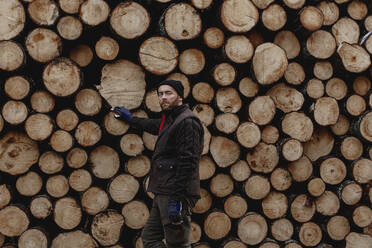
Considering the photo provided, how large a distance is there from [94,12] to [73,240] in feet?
6.62

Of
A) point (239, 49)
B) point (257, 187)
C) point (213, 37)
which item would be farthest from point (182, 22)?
point (257, 187)

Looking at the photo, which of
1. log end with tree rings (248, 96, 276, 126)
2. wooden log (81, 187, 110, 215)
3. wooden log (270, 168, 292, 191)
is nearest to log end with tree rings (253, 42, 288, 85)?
log end with tree rings (248, 96, 276, 126)

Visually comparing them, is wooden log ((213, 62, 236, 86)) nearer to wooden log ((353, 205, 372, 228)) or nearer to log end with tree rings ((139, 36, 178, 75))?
log end with tree rings ((139, 36, 178, 75))

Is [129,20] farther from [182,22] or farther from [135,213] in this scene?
[135,213]

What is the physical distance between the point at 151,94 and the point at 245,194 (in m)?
1.35

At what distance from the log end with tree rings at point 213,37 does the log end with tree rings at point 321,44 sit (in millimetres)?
885

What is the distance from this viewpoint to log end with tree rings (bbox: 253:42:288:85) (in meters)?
3.49

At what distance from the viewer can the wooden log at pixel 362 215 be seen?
382 cm

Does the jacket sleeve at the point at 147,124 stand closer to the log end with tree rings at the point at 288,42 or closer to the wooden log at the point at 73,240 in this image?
the wooden log at the point at 73,240

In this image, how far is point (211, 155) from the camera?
11.6 ft

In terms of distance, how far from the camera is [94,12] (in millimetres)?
3152

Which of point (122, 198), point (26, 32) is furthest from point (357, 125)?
point (26, 32)

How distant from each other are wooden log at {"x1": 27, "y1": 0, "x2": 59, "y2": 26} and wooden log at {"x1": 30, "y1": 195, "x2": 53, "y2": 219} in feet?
5.01

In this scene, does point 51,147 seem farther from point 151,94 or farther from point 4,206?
point 151,94
